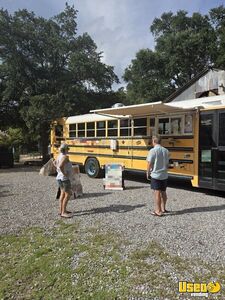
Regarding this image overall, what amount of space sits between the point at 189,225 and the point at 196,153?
3.18 metres

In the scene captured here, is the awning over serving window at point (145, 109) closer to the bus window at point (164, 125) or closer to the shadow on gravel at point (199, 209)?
the bus window at point (164, 125)

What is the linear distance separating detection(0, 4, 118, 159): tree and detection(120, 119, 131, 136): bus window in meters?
5.28

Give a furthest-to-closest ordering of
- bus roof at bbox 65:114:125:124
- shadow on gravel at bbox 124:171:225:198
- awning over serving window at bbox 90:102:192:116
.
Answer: bus roof at bbox 65:114:125:124 → shadow on gravel at bbox 124:171:225:198 → awning over serving window at bbox 90:102:192:116

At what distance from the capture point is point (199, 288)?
3395 mm

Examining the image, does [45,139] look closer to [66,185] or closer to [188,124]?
[188,124]

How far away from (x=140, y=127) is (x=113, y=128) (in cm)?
131

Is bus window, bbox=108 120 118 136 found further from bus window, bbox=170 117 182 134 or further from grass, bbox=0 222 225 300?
grass, bbox=0 222 225 300

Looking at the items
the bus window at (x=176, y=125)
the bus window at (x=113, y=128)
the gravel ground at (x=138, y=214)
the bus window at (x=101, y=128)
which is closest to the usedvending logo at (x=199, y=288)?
the gravel ground at (x=138, y=214)

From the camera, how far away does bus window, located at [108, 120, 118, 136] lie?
10773 mm

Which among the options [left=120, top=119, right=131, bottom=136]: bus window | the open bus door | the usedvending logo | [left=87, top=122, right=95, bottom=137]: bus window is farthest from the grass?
[left=87, top=122, right=95, bottom=137]: bus window

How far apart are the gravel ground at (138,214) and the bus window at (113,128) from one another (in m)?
2.24

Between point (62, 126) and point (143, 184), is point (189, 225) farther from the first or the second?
point (62, 126)

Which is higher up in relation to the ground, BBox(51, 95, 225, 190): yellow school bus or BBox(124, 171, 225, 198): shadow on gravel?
BBox(51, 95, 225, 190): yellow school bus

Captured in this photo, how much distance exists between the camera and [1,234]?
5.18 meters
